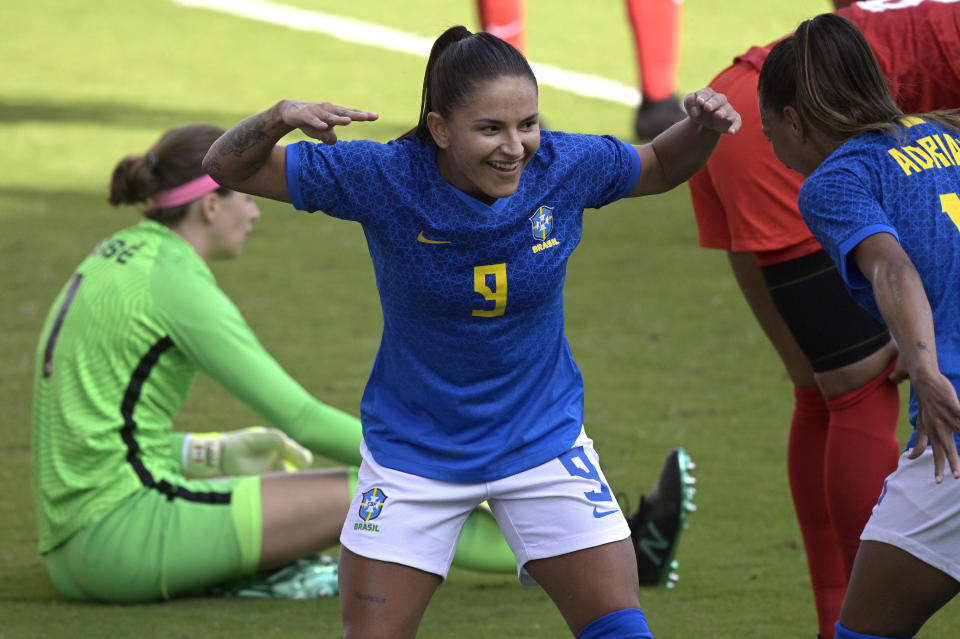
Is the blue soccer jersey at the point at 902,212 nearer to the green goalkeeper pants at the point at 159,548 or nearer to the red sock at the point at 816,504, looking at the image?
the red sock at the point at 816,504

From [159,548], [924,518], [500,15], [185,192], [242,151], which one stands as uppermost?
[500,15]

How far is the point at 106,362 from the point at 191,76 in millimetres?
8812

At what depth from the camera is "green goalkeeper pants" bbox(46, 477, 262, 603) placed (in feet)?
13.1

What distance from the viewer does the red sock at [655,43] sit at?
937cm

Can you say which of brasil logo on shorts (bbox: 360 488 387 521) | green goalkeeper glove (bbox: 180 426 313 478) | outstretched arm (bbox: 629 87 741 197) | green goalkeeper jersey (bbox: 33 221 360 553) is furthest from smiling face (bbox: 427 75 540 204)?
green goalkeeper glove (bbox: 180 426 313 478)

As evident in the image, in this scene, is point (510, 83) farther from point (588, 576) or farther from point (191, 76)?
point (191, 76)

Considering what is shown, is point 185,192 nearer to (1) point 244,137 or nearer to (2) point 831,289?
(1) point 244,137

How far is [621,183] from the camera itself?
3000 mm

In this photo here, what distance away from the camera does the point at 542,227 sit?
2.87 meters

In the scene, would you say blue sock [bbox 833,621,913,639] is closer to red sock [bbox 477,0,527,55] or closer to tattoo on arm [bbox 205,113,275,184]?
tattoo on arm [bbox 205,113,275,184]

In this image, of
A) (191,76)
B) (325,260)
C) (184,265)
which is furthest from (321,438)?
(191,76)

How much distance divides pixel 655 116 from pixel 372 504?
687cm

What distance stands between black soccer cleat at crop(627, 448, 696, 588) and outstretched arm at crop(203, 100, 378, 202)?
5.47ft

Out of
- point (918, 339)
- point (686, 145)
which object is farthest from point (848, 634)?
point (686, 145)
